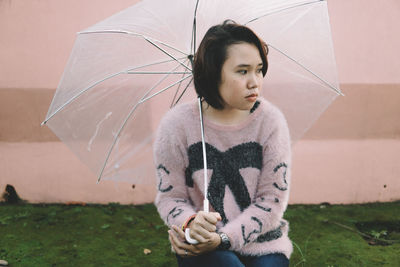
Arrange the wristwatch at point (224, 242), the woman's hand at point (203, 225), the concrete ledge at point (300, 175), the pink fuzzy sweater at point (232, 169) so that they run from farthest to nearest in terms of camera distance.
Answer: the concrete ledge at point (300, 175) < the pink fuzzy sweater at point (232, 169) < the wristwatch at point (224, 242) < the woman's hand at point (203, 225)

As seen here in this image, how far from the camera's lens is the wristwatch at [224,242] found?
1.75m

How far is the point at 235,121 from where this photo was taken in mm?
1966

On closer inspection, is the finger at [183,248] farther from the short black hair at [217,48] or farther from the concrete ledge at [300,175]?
the concrete ledge at [300,175]

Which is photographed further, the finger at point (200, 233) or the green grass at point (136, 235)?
the green grass at point (136, 235)

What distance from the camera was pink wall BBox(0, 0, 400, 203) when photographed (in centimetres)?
391

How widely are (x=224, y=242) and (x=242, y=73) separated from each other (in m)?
0.75

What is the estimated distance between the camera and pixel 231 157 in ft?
6.23

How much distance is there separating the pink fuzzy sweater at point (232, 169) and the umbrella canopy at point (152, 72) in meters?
0.32

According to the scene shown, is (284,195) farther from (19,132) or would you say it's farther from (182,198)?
(19,132)

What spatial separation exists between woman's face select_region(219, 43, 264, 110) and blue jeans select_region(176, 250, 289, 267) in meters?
0.67

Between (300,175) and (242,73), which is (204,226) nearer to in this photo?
(242,73)

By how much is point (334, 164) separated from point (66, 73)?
3036 mm

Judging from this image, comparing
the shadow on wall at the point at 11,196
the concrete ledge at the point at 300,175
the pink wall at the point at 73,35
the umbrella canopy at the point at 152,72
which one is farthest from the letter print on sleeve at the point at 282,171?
the shadow on wall at the point at 11,196

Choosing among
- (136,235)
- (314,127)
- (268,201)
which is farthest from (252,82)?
(314,127)
